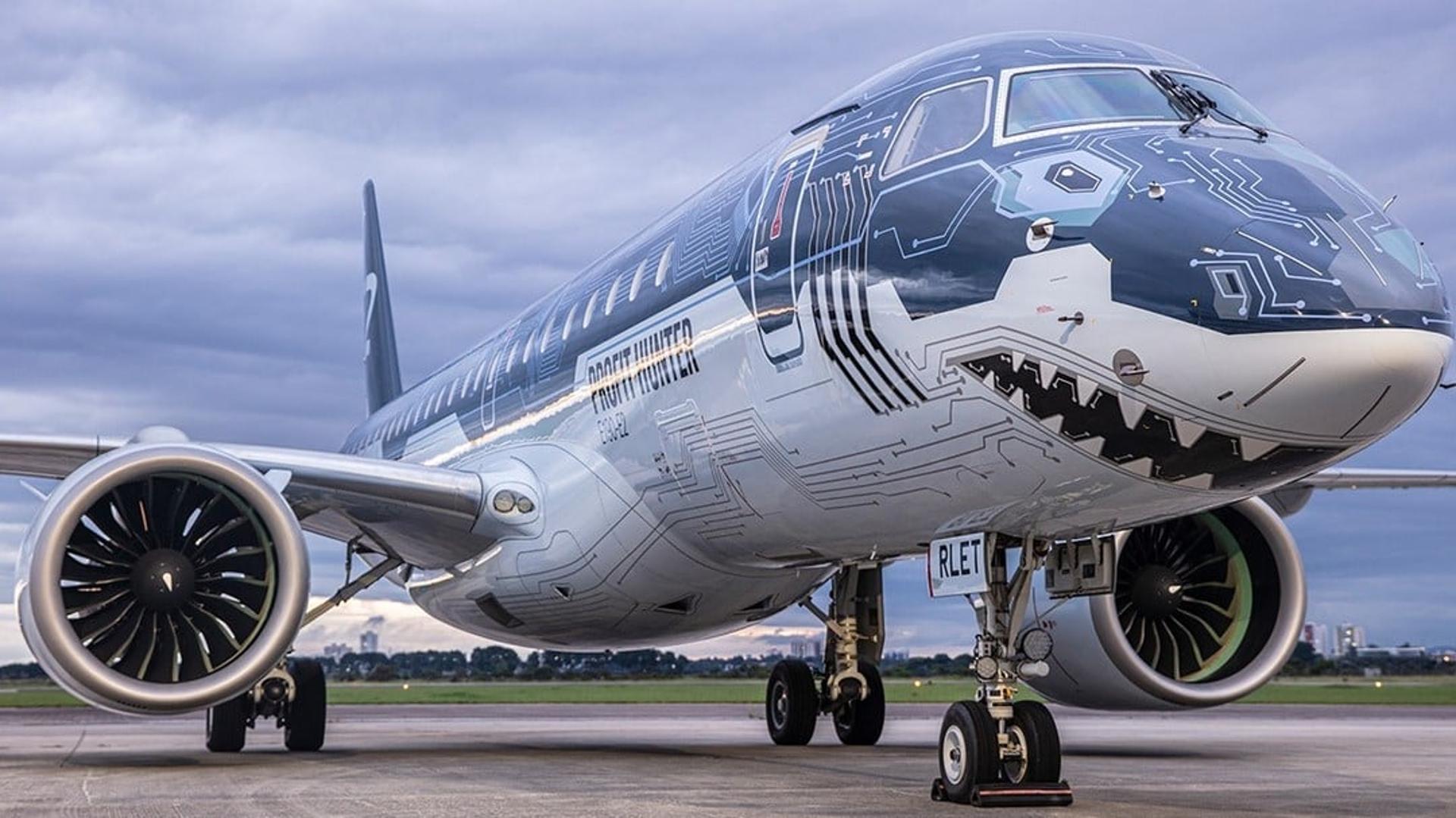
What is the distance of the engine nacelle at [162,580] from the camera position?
10.9 metres

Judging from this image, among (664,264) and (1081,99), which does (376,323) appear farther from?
(1081,99)

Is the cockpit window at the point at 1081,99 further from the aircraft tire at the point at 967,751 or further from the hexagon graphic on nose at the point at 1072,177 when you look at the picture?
the aircraft tire at the point at 967,751

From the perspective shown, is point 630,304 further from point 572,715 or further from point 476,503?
point 572,715

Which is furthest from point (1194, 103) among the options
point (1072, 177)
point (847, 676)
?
point (847, 676)

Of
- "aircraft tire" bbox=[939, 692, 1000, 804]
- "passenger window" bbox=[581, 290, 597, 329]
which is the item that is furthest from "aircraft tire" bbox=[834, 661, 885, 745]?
"aircraft tire" bbox=[939, 692, 1000, 804]

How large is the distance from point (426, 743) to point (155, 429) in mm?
5781

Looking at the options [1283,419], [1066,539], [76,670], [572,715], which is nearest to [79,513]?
[76,670]

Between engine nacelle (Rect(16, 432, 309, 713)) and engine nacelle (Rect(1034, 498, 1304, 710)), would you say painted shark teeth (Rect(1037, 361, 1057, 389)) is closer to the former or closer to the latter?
engine nacelle (Rect(1034, 498, 1304, 710))

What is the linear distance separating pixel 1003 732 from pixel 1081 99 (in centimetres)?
320

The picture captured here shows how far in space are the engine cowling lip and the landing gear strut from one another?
24.0ft

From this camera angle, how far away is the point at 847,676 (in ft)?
51.5

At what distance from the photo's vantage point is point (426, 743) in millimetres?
17250

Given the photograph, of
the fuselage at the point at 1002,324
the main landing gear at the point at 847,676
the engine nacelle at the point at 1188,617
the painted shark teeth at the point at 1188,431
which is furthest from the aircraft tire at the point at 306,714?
the painted shark teeth at the point at 1188,431

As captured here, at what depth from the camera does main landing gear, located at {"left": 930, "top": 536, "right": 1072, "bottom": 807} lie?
8531 millimetres
